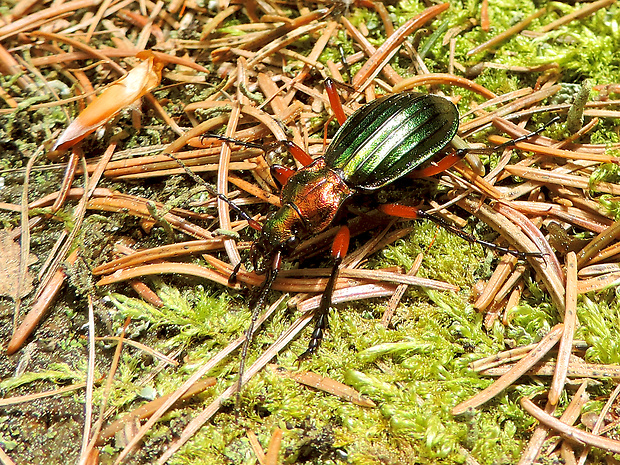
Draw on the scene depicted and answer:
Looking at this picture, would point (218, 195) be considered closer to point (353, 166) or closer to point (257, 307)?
point (257, 307)

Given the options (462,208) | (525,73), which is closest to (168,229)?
(462,208)

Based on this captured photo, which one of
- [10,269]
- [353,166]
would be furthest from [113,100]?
[353,166]

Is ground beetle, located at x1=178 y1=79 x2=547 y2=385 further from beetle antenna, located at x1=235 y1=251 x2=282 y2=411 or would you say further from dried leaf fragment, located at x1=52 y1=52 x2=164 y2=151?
dried leaf fragment, located at x1=52 y1=52 x2=164 y2=151

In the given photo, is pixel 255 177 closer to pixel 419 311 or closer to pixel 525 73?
pixel 419 311

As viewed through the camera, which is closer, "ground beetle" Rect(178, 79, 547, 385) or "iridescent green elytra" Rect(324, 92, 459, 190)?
"ground beetle" Rect(178, 79, 547, 385)

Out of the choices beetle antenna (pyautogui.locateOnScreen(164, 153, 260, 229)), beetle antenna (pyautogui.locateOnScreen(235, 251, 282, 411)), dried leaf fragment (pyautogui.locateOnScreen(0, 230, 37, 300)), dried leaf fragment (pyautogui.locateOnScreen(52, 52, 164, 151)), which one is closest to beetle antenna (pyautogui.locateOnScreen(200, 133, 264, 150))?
beetle antenna (pyautogui.locateOnScreen(164, 153, 260, 229))
